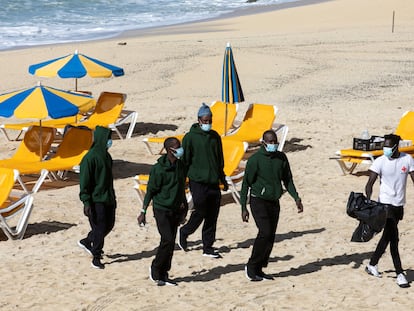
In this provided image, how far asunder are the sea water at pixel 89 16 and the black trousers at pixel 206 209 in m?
28.1

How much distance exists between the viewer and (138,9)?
53.5m

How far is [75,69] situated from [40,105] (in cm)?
385

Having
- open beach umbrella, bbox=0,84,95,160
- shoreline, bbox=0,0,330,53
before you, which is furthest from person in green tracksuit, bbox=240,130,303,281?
shoreline, bbox=0,0,330,53

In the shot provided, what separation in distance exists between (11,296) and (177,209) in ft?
5.37

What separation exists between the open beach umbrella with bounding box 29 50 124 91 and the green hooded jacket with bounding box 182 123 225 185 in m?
7.18

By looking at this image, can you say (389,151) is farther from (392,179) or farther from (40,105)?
(40,105)

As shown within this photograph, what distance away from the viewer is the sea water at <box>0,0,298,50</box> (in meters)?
40.4

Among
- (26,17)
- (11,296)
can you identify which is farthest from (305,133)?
Result: (26,17)

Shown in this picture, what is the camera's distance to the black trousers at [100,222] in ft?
27.7

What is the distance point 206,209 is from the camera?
885 cm

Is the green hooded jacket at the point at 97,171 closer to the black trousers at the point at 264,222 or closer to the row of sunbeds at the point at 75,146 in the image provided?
the black trousers at the point at 264,222

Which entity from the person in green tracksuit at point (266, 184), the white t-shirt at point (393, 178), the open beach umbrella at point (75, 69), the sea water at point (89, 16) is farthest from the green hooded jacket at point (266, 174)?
the sea water at point (89, 16)

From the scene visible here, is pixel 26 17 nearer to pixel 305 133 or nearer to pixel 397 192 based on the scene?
pixel 305 133

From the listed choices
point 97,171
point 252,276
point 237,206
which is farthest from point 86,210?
point 237,206
